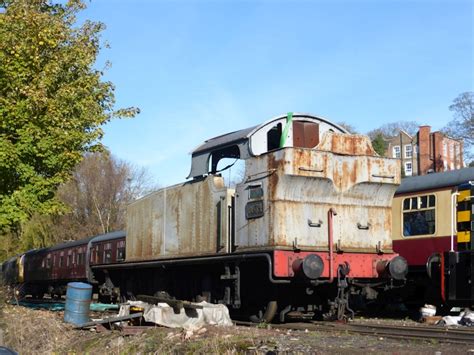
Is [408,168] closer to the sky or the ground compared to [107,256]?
closer to the sky

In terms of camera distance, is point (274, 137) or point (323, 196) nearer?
point (323, 196)

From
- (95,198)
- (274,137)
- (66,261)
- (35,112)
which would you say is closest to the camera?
(274,137)

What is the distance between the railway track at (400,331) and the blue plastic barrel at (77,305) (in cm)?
320

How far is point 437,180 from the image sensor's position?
608 inches

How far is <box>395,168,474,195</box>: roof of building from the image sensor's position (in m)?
14.8

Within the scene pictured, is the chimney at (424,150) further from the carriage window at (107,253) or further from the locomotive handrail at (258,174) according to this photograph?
the locomotive handrail at (258,174)

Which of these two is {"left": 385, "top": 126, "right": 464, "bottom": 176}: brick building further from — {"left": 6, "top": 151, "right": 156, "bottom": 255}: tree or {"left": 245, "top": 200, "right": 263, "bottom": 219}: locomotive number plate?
{"left": 245, "top": 200, "right": 263, "bottom": 219}: locomotive number plate

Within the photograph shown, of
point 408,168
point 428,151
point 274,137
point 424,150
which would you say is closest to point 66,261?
→ point 274,137

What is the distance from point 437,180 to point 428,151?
47.1 meters

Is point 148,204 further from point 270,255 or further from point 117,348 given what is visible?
point 117,348

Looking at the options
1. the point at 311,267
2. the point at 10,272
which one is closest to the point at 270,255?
the point at 311,267

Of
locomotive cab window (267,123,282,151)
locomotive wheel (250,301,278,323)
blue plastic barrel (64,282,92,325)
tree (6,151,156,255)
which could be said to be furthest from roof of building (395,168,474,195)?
tree (6,151,156,255)

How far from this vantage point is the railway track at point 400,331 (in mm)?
9258

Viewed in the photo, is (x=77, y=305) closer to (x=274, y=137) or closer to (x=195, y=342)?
(x=195, y=342)
